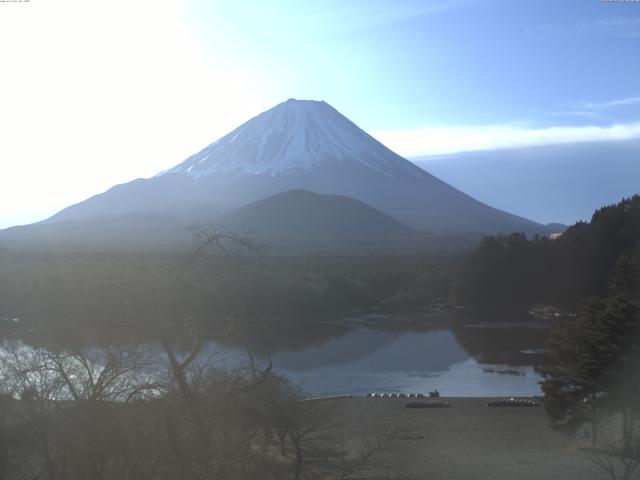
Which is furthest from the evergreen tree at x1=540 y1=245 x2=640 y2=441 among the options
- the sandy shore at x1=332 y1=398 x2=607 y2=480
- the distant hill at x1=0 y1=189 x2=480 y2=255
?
the distant hill at x1=0 y1=189 x2=480 y2=255

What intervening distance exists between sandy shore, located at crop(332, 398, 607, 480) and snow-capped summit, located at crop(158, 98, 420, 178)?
2837 inches

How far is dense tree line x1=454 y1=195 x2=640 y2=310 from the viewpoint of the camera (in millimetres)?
30297

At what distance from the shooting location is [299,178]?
84438 mm

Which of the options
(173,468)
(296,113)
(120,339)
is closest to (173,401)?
(173,468)

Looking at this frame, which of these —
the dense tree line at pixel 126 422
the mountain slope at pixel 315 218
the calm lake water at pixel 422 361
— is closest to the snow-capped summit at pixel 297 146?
the mountain slope at pixel 315 218

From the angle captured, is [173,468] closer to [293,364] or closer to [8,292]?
[8,292]

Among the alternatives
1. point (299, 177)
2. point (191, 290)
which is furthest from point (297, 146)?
point (191, 290)

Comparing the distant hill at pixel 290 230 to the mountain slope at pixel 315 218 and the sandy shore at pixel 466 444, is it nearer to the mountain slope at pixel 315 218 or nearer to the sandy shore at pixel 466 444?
the mountain slope at pixel 315 218

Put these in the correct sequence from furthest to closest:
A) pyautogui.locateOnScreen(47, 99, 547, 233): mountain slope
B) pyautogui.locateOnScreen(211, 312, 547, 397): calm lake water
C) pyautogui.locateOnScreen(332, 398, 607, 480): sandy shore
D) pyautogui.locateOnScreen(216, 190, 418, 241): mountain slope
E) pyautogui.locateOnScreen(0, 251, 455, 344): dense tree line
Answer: pyautogui.locateOnScreen(47, 99, 547, 233): mountain slope
pyautogui.locateOnScreen(216, 190, 418, 241): mountain slope
pyautogui.locateOnScreen(211, 312, 547, 397): calm lake water
pyautogui.locateOnScreen(332, 398, 607, 480): sandy shore
pyautogui.locateOnScreen(0, 251, 455, 344): dense tree line

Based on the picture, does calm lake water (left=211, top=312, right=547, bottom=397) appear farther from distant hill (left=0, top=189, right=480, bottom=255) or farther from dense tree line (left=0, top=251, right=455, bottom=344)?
distant hill (left=0, top=189, right=480, bottom=255)

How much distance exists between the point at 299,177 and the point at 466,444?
7384 centimetres

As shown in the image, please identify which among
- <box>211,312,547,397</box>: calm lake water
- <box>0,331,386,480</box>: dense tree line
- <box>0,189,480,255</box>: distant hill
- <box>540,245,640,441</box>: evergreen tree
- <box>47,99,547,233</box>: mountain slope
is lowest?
<box>211,312,547,397</box>: calm lake water

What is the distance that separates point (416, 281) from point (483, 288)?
200 inches

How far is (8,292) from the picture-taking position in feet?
56.9
